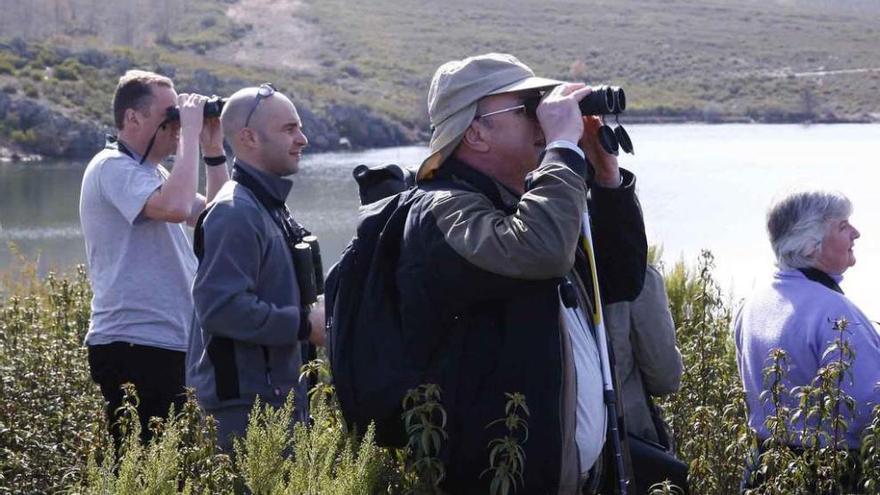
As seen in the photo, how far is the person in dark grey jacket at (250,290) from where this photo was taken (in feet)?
12.5

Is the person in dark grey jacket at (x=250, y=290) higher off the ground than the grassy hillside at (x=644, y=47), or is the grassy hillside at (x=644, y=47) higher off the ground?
the person in dark grey jacket at (x=250, y=290)

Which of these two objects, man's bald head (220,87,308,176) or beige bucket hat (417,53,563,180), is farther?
man's bald head (220,87,308,176)

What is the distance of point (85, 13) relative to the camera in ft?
220

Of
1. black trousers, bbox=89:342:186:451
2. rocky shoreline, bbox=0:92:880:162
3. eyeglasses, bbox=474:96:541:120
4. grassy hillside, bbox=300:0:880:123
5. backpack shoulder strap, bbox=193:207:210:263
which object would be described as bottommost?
rocky shoreline, bbox=0:92:880:162

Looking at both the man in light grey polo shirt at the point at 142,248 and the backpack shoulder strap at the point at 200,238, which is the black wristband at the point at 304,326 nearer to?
the backpack shoulder strap at the point at 200,238

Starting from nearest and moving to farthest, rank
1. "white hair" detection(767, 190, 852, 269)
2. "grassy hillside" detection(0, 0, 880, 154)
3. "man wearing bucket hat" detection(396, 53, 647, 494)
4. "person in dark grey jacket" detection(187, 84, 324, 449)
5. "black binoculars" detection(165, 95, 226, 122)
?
"man wearing bucket hat" detection(396, 53, 647, 494), "white hair" detection(767, 190, 852, 269), "person in dark grey jacket" detection(187, 84, 324, 449), "black binoculars" detection(165, 95, 226, 122), "grassy hillside" detection(0, 0, 880, 154)

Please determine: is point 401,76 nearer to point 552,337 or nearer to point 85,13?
point 85,13

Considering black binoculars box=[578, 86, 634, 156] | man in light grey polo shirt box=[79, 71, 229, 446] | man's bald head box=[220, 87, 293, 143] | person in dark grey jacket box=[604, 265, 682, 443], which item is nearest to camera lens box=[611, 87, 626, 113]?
black binoculars box=[578, 86, 634, 156]

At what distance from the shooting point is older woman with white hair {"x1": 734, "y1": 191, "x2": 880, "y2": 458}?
138 inches

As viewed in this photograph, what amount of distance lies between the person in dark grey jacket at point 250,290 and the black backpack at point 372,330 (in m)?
0.89

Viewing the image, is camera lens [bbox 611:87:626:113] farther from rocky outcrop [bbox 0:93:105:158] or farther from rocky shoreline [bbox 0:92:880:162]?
rocky outcrop [bbox 0:93:105:158]

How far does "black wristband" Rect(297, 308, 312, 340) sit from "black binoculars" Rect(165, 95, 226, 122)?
3.32 feet

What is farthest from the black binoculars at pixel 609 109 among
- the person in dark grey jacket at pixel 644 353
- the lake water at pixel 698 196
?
the lake water at pixel 698 196

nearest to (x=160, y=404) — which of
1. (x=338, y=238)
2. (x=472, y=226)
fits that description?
(x=472, y=226)
